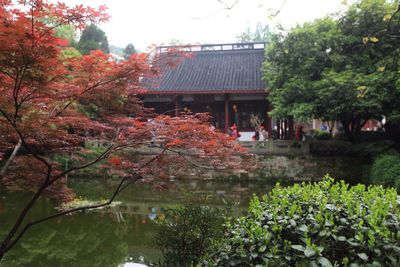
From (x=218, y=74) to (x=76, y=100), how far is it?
14.6 metres

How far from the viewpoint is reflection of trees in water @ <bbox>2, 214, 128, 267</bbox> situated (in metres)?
5.65

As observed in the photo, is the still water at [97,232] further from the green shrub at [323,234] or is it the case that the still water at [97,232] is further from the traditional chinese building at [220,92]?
the traditional chinese building at [220,92]

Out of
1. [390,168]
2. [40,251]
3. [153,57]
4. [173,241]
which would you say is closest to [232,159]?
[173,241]

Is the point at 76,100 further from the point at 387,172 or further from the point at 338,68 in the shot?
the point at 338,68

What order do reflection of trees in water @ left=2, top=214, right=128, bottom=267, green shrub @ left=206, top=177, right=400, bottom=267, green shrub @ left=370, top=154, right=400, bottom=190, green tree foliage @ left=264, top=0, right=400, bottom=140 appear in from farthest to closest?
green tree foliage @ left=264, top=0, right=400, bottom=140
green shrub @ left=370, top=154, right=400, bottom=190
reflection of trees in water @ left=2, top=214, right=128, bottom=267
green shrub @ left=206, top=177, right=400, bottom=267

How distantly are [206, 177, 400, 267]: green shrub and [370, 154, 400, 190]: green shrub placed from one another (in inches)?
237

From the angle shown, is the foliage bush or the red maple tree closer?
the red maple tree

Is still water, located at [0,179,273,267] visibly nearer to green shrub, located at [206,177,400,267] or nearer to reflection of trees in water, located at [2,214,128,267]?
reflection of trees in water, located at [2,214,128,267]

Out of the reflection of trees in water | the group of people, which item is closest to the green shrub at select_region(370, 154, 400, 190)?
the group of people

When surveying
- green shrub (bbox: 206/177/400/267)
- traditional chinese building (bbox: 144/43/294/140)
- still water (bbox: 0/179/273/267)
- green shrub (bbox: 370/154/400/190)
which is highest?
traditional chinese building (bbox: 144/43/294/140)

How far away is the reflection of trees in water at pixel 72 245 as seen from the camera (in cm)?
565

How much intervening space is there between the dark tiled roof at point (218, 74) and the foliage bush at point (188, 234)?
1130 centimetres

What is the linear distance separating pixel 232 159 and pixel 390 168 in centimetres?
670

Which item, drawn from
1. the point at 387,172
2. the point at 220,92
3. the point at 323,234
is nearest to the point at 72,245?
the point at 323,234
